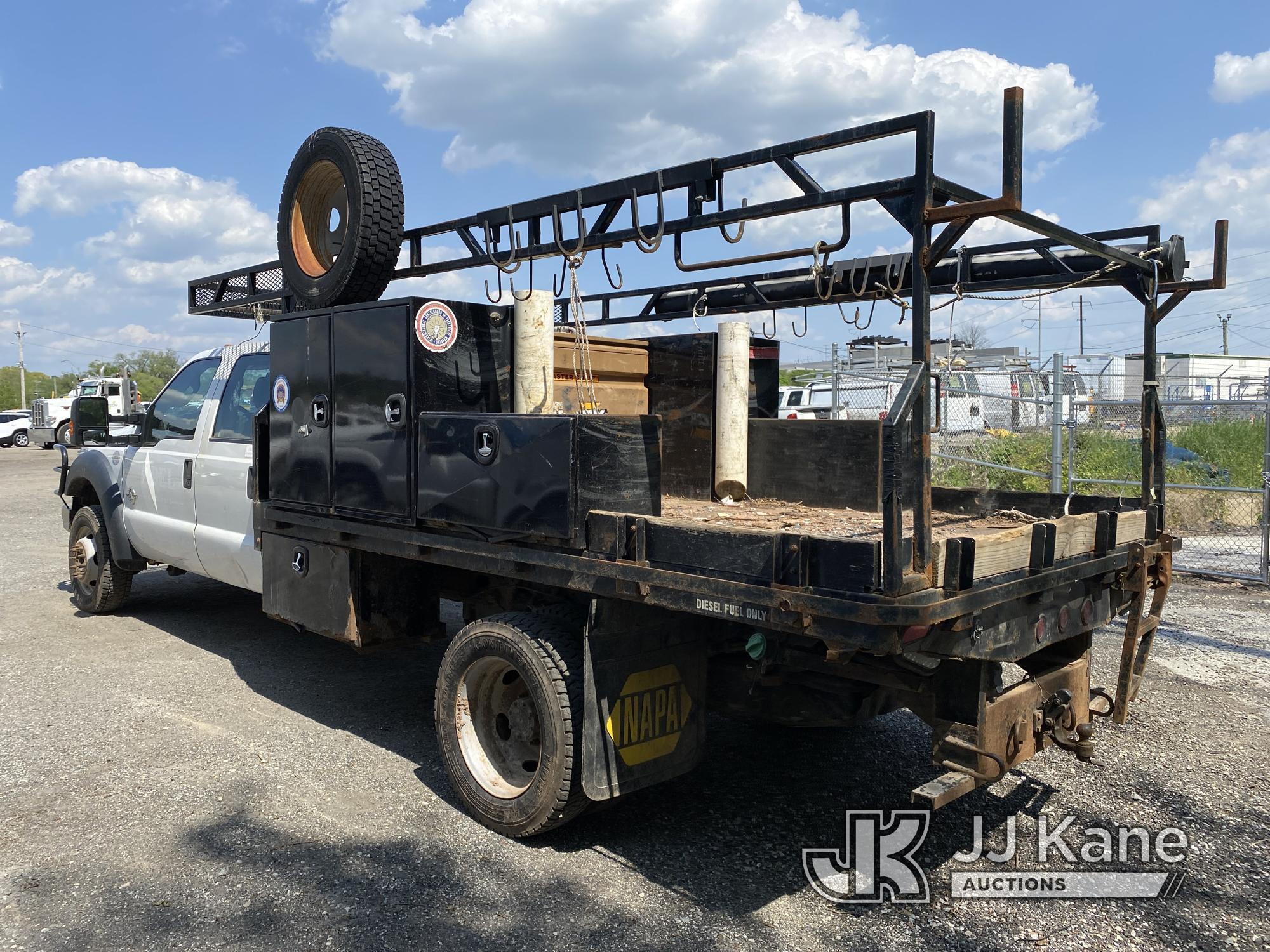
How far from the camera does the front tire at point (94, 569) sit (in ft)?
24.9

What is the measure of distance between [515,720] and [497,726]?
0.17m


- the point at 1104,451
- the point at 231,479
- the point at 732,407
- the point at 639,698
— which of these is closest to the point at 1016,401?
the point at 1104,451

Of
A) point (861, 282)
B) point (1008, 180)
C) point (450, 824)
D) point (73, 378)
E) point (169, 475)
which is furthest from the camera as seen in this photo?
point (73, 378)

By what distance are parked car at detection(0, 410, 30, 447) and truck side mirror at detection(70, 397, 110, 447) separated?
127ft

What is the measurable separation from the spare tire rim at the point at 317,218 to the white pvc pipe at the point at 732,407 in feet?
7.00

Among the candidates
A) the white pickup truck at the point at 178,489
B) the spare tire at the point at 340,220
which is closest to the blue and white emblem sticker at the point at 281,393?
the spare tire at the point at 340,220

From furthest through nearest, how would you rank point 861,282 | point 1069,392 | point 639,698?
point 1069,392 → point 861,282 → point 639,698

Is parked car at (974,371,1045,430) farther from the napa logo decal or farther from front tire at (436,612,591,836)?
front tire at (436,612,591,836)

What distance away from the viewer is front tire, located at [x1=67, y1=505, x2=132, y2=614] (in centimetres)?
760

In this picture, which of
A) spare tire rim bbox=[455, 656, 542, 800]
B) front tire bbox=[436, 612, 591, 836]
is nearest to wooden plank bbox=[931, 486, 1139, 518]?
front tire bbox=[436, 612, 591, 836]

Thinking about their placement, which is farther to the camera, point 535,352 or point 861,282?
point 861,282

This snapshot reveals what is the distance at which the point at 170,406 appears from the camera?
22.9 ft

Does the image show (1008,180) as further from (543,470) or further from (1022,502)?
(1022,502)

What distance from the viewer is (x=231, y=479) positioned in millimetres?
6062
